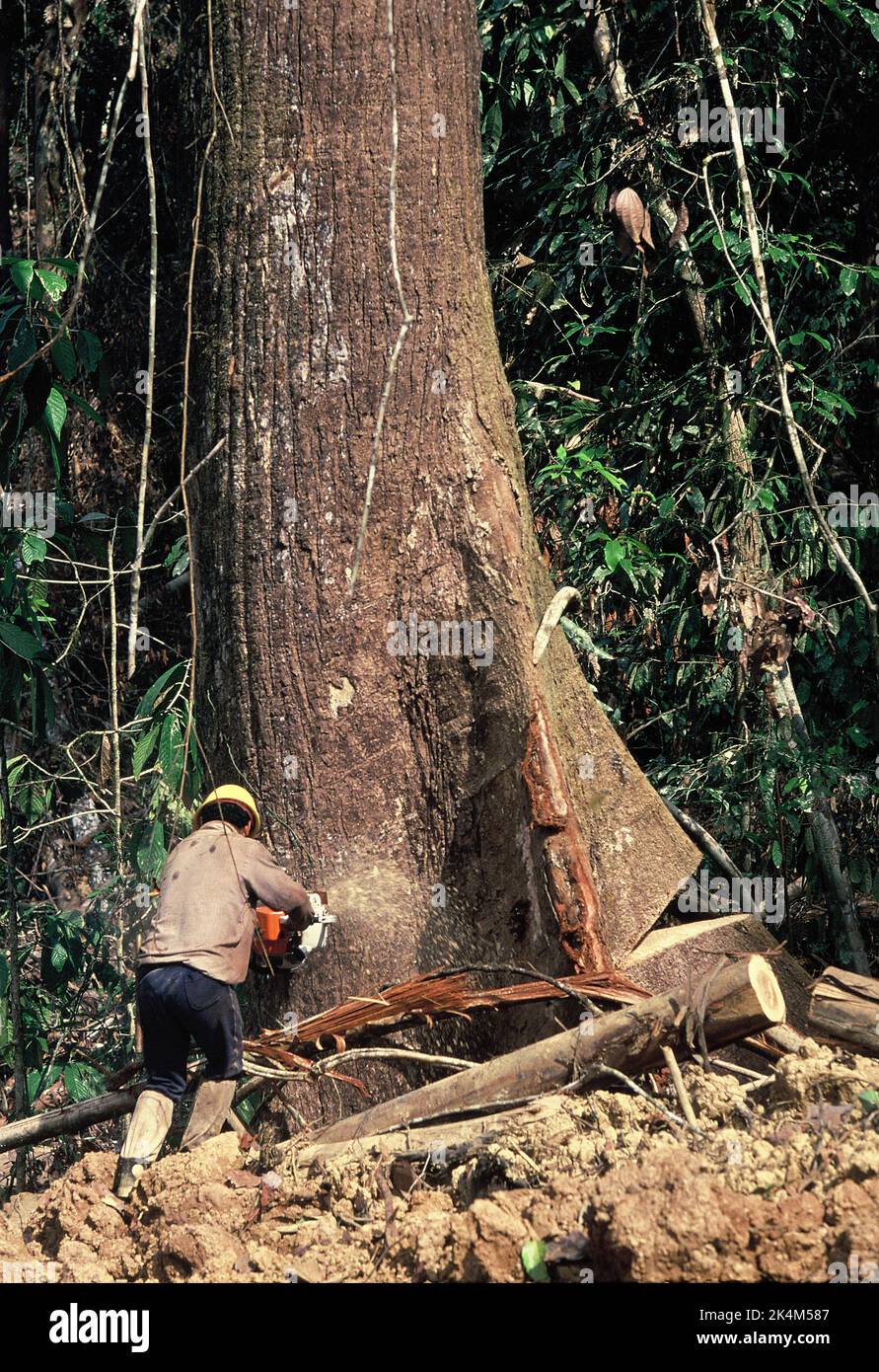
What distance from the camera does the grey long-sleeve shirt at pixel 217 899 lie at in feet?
11.8

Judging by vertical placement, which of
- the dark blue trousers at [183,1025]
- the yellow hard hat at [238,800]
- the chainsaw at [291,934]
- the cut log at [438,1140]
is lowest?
the cut log at [438,1140]

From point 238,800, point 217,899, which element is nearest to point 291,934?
point 217,899

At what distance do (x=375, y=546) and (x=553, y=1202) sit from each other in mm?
1788

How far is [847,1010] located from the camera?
9.96 ft

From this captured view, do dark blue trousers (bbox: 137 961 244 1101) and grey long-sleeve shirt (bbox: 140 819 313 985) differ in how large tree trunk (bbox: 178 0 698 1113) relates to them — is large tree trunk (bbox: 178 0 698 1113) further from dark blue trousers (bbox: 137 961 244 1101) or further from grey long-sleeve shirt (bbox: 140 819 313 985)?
dark blue trousers (bbox: 137 961 244 1101)

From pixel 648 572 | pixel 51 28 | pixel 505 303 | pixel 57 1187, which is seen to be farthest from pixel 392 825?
pixel 51 28

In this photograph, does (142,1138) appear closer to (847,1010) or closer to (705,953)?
(705,953)

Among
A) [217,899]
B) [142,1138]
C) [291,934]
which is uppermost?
[217,899]

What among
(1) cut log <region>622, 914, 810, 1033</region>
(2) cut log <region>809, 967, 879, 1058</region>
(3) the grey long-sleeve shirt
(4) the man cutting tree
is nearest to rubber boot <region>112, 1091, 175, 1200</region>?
(4) the man cutting tree

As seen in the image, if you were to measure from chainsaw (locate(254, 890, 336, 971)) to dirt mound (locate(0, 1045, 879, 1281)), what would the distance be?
519mm

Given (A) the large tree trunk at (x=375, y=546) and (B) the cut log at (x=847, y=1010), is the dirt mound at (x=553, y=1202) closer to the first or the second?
(B) the cut log at (x=847, y=1010)

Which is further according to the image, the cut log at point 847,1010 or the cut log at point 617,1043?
the cut log at point 847,1010

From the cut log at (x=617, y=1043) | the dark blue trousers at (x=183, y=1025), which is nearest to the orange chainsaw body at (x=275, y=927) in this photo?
the dark blue trousers at (x=183, y=1025)

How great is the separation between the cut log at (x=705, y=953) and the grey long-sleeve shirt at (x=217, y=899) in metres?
0.88
